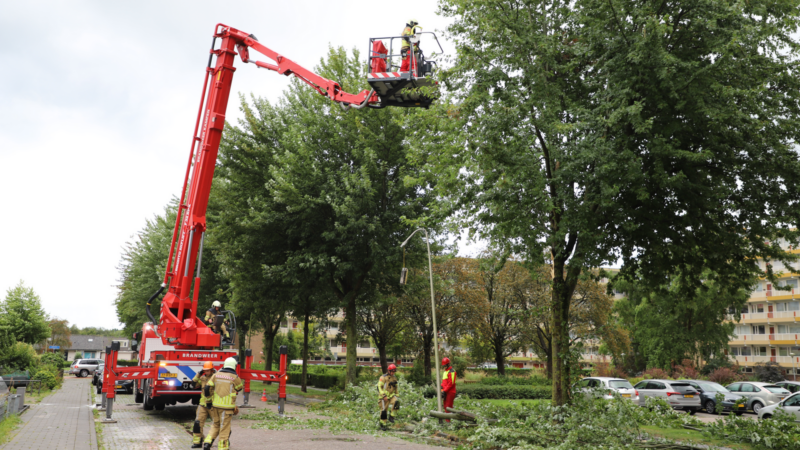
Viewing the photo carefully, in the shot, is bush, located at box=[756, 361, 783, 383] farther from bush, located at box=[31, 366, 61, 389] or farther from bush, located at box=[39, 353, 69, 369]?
bush, located at box=[39, 353, 69, 369]

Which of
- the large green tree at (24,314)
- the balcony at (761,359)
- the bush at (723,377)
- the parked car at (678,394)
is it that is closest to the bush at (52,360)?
the large green tree at (24,314)

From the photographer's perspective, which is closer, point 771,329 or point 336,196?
point 336,196

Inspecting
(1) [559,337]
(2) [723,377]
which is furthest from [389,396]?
(2) [723,377]

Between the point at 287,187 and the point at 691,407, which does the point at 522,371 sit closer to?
the point at 691,407

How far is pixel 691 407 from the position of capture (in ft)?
75.2

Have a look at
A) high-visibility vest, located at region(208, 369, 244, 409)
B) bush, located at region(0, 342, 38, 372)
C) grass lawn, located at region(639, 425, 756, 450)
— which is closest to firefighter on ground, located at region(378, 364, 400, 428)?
high-visibility vest, located at region(208, 369, 244, 409)

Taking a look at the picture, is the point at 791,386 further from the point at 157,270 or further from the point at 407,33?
the point at 157,270

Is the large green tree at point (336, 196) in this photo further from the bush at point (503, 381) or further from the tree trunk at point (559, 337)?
the bush at point (503, 381)

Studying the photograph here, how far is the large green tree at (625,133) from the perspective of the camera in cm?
1133

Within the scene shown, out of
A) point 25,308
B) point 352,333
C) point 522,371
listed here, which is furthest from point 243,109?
point 522,371

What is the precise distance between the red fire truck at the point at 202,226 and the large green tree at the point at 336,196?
5.74m

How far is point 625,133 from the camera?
488 inches

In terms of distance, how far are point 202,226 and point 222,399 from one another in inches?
233

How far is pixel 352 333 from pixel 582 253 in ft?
40.4
